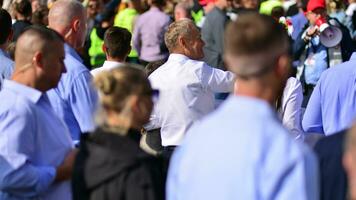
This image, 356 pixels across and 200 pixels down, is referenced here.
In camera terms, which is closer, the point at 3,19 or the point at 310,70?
the point at 3,19

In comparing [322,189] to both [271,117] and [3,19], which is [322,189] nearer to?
[271,117]

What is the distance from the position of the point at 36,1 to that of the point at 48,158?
11.0 metres

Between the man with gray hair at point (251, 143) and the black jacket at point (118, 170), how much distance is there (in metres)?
0.55

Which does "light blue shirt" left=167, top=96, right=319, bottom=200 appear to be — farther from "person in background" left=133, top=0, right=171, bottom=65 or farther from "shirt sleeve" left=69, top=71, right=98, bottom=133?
"person in background" left=133, top=0, right=171, bottom=65

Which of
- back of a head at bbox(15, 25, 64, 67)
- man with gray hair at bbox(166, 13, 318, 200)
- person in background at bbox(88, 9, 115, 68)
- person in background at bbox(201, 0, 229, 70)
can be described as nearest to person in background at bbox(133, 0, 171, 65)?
person in background at bbox(88, 9, 115, 68)

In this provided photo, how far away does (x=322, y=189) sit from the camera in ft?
14.7

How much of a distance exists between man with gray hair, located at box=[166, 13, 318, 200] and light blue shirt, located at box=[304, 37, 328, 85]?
839 cm

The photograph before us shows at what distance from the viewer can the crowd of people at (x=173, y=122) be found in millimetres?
3598

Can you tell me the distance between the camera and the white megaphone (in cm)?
1208

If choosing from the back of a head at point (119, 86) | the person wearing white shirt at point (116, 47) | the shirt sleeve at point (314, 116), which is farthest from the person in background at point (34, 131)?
the shirt sleeve at point (314, 116)

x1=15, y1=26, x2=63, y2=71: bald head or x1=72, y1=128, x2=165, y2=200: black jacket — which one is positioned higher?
x1=15, y1=26, x2=63, y2=71: bald head

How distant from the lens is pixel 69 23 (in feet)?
23.6

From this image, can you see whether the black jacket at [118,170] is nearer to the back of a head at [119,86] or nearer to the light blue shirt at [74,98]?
the back of a head at [119,86]

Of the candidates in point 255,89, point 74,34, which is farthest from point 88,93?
point 255,89
